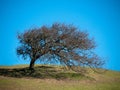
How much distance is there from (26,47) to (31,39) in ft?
8.12

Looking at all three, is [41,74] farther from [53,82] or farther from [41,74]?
[53,82]

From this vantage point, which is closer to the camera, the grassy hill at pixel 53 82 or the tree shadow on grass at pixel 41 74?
the grassy hill at pixel 53 82

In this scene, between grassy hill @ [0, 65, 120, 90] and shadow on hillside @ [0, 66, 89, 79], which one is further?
shadow on hillside @ [0, 66, 89, 79]

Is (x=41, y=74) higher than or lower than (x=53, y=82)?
higher

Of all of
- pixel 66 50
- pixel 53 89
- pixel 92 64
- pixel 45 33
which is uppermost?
pixel 45 33

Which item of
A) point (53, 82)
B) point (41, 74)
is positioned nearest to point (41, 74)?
point (41, 74)

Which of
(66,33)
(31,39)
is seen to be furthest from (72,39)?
(31,39)

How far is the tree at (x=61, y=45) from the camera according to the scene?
105ft

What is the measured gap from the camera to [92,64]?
3177 centimetres

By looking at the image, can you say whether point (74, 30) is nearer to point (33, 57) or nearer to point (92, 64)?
point (92, 64)

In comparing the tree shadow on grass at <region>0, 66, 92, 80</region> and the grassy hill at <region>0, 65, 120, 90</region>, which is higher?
the tree shadow on grass at <region>0, 66, 92, 80</region>

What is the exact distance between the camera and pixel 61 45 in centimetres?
3288

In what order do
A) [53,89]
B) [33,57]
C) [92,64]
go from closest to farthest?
[53,89], [92,64], [33,57]

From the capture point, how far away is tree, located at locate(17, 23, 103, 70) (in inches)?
1257
